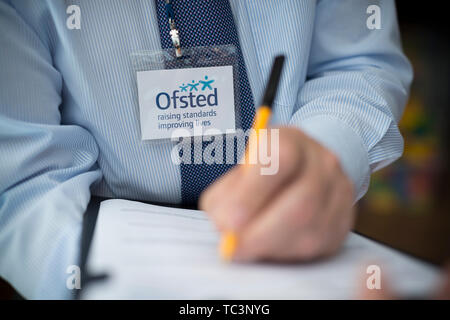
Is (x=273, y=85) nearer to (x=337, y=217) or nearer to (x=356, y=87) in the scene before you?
(x=337, y=217)

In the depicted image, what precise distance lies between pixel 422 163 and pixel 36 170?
1.48 meters

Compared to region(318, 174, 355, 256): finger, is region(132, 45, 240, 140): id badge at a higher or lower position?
higher

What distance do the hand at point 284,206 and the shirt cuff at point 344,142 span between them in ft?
0.46

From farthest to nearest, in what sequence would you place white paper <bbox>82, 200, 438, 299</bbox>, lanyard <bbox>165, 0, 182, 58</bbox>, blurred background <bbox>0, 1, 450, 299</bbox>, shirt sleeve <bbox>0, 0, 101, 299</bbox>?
blurred background <bbox>0, 1, 450, 299</bbox>
lanyard <bbox>165, 0, 182, 58</bbox>
shirt sleeve <bbox>0, 0, 101, 299</bbox>
white paper <bbox>82, 200, 438, 299</bbox>

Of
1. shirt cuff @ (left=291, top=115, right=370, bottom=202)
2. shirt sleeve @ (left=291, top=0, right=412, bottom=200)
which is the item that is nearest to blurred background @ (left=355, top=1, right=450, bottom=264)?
shirt sleeve @ (left=291, top=0, right=412, bottom=200)

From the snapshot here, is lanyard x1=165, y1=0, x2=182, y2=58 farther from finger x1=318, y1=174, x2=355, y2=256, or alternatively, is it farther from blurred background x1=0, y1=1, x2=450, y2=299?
blurred background x1=0, y1=1, x2=450, y2=299

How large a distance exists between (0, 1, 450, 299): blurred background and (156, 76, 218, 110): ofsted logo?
1224mm

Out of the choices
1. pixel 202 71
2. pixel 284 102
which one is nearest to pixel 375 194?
pixel 284 102

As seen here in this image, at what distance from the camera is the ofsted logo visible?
0.57 meters

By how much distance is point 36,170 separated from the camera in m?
0.53

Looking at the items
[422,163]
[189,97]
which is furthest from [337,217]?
[422,163]

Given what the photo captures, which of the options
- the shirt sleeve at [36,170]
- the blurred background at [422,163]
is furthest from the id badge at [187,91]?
the blurred background at [422,163]

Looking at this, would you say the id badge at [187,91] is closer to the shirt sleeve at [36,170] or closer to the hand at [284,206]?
the shirt sleeve at [36,170]
